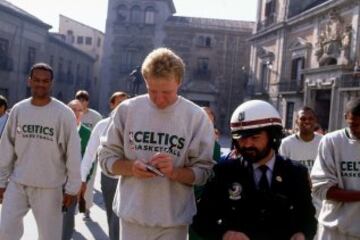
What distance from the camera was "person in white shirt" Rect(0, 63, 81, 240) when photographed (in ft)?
13.8

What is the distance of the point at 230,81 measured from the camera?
4044 cm

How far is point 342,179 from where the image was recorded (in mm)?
3510

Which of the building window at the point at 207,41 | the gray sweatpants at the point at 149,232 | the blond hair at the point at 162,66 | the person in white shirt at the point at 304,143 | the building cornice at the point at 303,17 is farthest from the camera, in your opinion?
the building window at the point at 207,41

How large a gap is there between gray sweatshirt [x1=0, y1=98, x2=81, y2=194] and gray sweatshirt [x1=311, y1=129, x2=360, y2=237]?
82.3 inches

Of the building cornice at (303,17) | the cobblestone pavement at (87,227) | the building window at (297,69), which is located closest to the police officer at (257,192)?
the cobblestone pavement at (87,227)

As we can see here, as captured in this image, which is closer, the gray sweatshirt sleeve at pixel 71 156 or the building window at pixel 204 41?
the gray sweatshirt sleeve at pixel 71 156

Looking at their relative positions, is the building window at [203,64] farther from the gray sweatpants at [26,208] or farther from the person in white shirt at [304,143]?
the gray sweatpants at [26,208]

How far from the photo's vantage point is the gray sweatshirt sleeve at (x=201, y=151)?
2.92m

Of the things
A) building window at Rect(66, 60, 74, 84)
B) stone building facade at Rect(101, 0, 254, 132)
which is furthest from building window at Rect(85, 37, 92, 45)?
stone building facade at Rect(101, 0, 254, 132)

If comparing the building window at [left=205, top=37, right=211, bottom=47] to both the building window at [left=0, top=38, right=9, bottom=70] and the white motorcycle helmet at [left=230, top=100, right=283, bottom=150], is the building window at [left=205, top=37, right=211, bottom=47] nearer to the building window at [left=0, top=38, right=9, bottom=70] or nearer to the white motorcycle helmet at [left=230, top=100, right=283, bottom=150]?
the building window at [left=0, top=38, right=9, bottom=70]

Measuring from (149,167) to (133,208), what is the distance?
Answer: 0.34 metres

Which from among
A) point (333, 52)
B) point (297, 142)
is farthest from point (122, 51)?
point (297, 142)

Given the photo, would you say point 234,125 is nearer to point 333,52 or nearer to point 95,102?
point 333,52

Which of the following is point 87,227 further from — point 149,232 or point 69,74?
point 69,74
